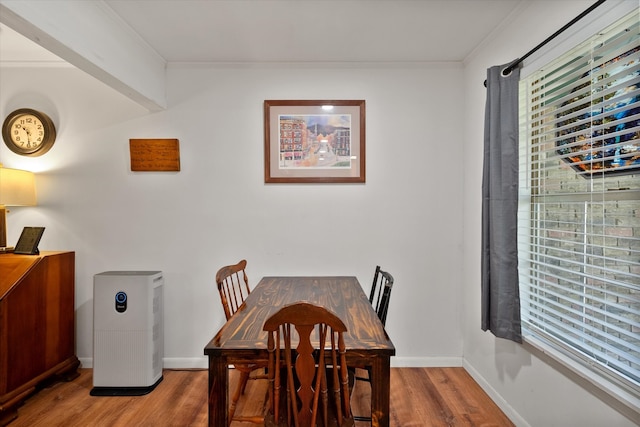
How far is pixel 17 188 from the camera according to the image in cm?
268

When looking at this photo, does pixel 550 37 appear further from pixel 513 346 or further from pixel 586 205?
pixel 513 346

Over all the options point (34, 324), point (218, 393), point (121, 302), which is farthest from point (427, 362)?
point (34, 324)

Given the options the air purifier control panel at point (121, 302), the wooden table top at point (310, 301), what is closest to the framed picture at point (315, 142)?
the wooden table top at point (310, 301)

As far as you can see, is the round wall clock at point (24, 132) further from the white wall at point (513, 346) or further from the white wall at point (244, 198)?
the white wall at point (513, 346)

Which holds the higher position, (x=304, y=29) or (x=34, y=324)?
(x=304, y=29)

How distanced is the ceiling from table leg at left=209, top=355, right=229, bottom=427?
2028mm

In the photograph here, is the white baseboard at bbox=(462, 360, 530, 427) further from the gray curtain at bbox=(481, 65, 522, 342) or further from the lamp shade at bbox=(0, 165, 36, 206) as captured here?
the lamp shade at bbox=(0, 165, 36, 206)

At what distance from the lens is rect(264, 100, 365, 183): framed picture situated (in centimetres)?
294

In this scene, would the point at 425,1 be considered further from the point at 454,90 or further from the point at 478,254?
the point at 478,254

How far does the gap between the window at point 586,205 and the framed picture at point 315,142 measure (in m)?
1.26

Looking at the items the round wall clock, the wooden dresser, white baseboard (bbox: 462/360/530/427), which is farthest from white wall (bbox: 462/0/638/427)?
the round wall clock

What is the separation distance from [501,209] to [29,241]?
11.0ft

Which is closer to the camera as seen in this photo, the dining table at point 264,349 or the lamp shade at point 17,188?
the dining table at point 264,349

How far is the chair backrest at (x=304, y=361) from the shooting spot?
1313 millimetres
